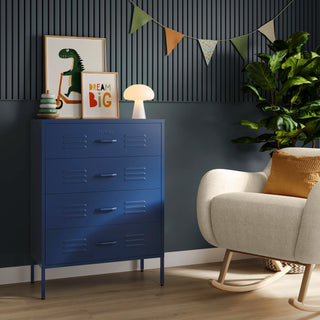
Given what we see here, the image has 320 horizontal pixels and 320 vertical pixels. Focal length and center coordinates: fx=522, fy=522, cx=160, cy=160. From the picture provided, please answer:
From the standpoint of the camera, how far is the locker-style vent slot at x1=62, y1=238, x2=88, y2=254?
9.26ft

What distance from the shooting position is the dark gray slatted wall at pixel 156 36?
302 cm

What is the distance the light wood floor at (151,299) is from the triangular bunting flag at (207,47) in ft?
4.67

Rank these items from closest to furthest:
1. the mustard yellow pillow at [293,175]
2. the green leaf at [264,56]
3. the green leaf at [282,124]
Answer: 1. the mustard yellow pillow at [293,175]
2. the green leaf at [282,124]
3. the green leaf at [264,56]

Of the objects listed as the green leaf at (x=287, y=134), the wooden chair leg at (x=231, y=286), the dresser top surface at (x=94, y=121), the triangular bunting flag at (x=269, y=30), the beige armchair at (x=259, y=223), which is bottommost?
the wooden chair leg at (x=231, y=286)

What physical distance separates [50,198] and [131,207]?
46 cm

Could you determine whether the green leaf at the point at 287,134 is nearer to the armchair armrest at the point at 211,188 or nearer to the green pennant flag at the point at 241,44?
the armchair armrest at the point at 211,188

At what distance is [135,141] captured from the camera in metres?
2.94

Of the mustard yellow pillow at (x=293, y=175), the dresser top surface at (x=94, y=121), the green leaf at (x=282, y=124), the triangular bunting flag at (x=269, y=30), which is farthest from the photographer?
the triangular bunting flag at (x=269, y=30)

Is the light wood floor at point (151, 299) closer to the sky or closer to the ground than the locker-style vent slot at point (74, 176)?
closer to the ground

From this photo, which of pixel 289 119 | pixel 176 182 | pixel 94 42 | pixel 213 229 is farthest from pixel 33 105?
pixel 289 119

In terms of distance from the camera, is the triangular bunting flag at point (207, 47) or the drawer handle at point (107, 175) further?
the triangular bunting flag at point (207, 47)

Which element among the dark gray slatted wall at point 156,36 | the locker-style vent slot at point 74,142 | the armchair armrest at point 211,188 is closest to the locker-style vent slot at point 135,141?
the locker-style vent slot at point 74,142

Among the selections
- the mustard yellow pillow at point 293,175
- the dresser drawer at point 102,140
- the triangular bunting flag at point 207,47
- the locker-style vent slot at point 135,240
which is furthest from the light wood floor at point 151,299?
the triangular bunting flag at point 207,47

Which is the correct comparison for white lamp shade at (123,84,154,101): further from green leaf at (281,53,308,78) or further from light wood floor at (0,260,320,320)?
light wood floor at (0,260,320,320)
